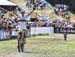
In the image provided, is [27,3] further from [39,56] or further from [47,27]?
[39,56]

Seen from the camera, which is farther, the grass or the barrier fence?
the barrier fence

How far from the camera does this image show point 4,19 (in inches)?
1547

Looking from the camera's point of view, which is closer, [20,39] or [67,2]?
[20,39]

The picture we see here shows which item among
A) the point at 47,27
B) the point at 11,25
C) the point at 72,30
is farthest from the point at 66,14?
the point at 11,25

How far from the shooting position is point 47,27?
52281mm

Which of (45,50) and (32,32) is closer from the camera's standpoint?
(45,50)

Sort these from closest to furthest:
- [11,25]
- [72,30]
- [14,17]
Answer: [14,17]
[11,25]
[72,30]

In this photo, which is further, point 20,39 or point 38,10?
point 38,10

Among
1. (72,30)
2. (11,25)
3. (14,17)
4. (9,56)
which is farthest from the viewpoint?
(72,30)

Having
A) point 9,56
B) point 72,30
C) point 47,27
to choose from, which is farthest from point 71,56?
point 72,30

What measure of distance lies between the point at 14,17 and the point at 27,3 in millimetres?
30851

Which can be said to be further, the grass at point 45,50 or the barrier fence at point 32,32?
the barrier fence at point 32,32

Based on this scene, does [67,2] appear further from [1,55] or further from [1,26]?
[1,55]

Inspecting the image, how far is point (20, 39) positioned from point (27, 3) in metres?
44.0
